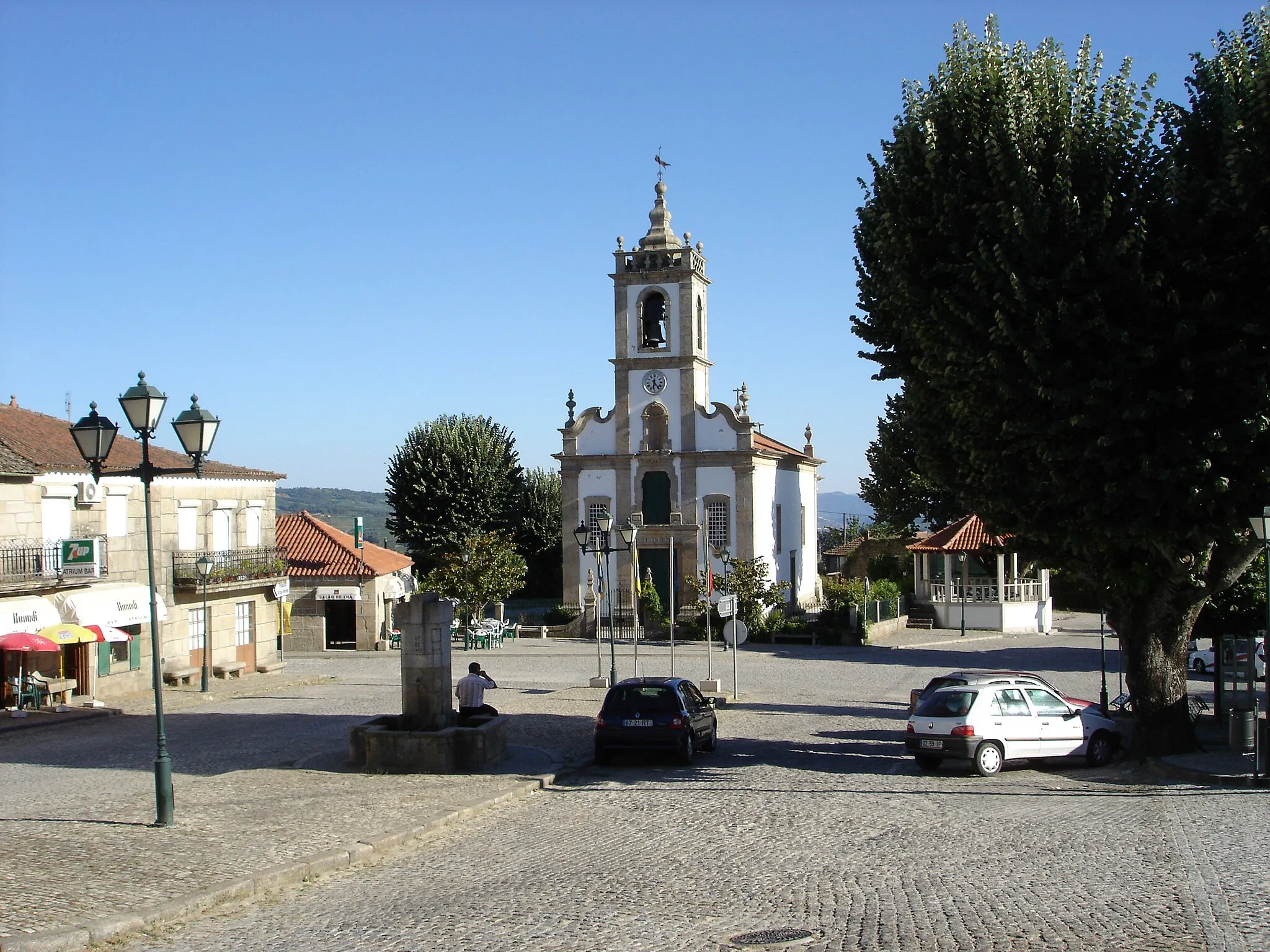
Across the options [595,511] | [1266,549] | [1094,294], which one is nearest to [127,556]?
[1094,294]

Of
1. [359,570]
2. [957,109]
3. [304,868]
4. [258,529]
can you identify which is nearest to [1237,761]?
[957,109]

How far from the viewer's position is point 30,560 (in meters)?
26.0

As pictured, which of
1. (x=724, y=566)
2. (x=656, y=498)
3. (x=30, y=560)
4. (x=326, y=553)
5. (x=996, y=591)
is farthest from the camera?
(x=656, y=498)

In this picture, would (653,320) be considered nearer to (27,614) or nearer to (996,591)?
(996,591)

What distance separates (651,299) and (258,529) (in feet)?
74.0

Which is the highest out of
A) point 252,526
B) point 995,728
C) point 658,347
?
point 658,347

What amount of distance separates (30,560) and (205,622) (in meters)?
7.03

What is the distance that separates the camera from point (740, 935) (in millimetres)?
9531

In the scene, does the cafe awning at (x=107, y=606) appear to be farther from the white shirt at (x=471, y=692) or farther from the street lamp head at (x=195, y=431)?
the street lamp head at (x=195, y=431)

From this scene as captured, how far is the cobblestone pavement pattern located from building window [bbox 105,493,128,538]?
826 centimetres

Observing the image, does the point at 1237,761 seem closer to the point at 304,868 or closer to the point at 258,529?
the point at 304,868

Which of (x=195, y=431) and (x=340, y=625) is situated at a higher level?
(x=195, y=431)

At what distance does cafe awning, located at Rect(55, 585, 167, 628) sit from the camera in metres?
27.0

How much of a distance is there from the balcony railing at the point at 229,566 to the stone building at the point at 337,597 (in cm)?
811
